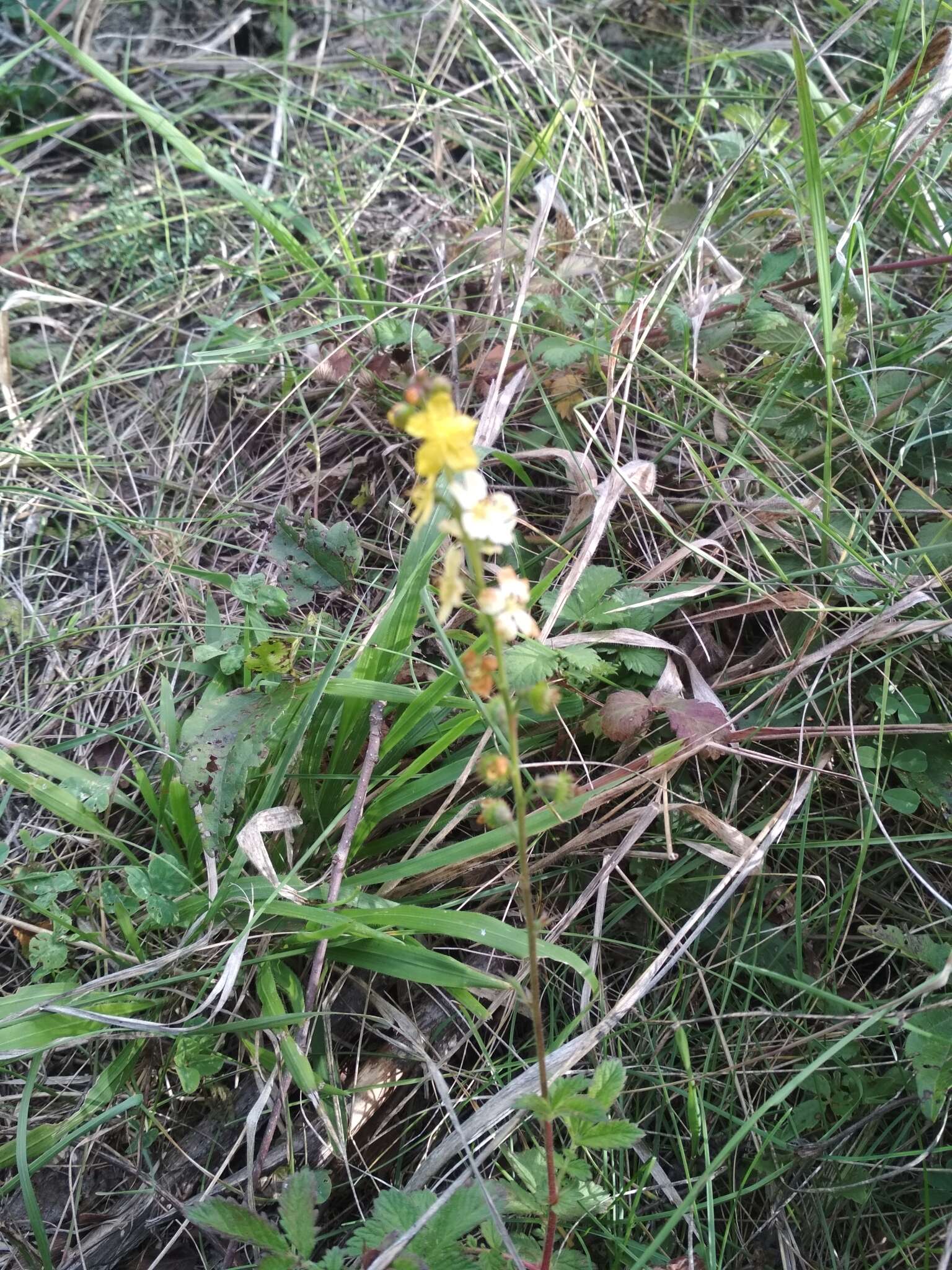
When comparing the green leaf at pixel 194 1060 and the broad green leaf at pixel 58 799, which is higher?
the broad green leaf at pixel 58 799

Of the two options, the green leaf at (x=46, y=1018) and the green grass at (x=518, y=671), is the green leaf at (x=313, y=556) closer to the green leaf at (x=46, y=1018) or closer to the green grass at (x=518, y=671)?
the green grass at (x=518, y=671)

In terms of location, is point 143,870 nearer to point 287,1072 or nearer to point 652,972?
point 287,1072

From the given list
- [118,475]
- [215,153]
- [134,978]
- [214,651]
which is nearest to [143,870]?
[134,978]

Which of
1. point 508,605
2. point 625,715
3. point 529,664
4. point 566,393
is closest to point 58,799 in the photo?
point 529,664

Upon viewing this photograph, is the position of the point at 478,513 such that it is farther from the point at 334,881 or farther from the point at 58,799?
the point at 58,799

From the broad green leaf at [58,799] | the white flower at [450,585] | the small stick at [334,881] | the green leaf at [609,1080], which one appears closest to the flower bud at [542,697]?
the white flower at [450,585]
